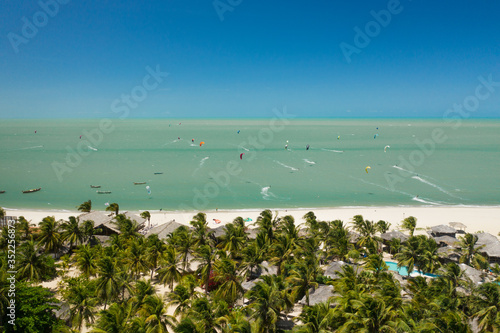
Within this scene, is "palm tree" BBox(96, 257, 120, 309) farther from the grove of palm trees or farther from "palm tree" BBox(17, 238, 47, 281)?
"palm tree" BBox(17, 238, 47, 281)

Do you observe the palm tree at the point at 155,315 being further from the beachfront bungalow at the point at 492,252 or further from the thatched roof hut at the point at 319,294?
the beachfront bungalow at the point at 492,252

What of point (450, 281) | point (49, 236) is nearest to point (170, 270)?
point (49, 236)

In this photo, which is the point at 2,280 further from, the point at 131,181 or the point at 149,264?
the point at 131,181

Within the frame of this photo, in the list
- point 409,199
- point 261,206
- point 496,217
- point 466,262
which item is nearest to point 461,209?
point 496,217

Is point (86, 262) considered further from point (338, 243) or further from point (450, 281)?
point (450, 281)

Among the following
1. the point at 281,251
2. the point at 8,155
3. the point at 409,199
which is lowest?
the point at 281,251

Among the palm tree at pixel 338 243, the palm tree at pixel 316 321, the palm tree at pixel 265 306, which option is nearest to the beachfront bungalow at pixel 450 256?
the palm tree at pixel 338 243
